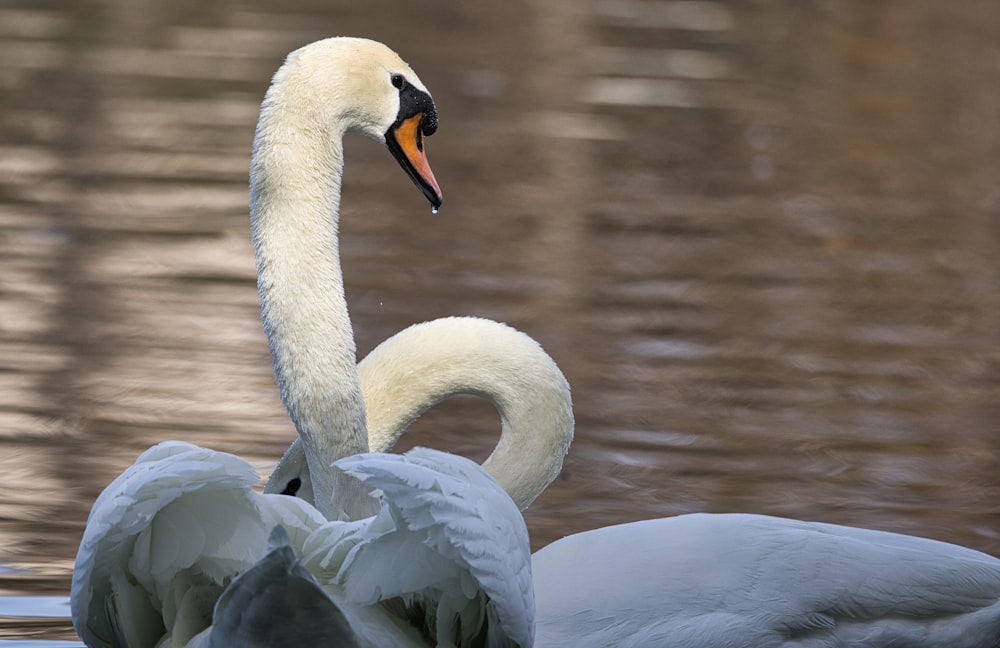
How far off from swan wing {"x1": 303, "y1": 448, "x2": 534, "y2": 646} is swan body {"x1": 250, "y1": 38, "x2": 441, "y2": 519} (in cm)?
72

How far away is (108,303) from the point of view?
7234mm

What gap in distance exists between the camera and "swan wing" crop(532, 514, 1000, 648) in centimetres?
340

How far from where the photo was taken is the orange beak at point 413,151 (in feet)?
13.3

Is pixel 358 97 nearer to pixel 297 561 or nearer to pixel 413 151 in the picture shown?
pixel 413 151

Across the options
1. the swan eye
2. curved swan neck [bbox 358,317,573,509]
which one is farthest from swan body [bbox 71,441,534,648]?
curved swan neck [bbox 358,317,573,509]

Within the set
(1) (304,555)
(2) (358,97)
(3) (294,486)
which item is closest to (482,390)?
(3) (294,486)

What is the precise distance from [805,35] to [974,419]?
397 inches

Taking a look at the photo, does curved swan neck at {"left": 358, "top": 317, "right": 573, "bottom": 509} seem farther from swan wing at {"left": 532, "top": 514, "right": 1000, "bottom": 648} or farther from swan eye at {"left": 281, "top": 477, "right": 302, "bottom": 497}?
swan wing at {"left": 532, "top": 514, "right": 1000, "bottom": 648}

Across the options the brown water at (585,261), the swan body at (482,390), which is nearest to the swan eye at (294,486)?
the swan body at (482,390)

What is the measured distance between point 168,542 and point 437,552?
0.45 m

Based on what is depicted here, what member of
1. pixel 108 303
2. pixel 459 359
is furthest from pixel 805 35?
pixel 459 359

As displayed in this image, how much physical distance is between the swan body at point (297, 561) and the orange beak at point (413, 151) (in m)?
1.06

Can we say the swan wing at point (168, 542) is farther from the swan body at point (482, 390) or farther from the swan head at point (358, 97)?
the swan head at point (358, 97)

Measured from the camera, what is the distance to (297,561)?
108 inches
